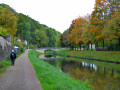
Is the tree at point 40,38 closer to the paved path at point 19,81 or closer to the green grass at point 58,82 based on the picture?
the green grass at point 58,82

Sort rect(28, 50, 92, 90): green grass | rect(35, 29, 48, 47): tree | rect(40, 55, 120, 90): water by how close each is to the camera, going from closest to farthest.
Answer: rect(28, 50, 92, 90): green grass < rect(40, 55, 120, 90): water < rect(35, 29, 48, 47): tree

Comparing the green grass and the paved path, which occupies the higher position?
the paved path

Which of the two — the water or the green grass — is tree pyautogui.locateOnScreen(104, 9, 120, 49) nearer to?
the water

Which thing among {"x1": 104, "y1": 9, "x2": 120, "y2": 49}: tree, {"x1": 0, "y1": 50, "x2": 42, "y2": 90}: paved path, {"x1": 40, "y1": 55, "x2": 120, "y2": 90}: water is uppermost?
{"x1": 104, "y1": 9, "x2": 120, "y2": 49}: tree

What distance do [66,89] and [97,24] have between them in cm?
2866

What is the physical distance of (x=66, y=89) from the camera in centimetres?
757

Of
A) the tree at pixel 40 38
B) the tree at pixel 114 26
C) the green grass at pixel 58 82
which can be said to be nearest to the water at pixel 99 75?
the green grass at pixel 58 82

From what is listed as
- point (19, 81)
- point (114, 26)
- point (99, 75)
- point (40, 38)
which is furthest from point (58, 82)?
point (40, 38)

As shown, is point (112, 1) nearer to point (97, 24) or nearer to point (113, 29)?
point (97, 24)

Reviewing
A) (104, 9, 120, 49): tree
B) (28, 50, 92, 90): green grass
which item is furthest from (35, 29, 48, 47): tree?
(28, 50, 92, 90): green grass

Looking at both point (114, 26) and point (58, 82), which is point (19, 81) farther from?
point (114, 26)

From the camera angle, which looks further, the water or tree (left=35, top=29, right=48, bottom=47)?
tree (left=35, top=29, right=48, bottom=47)

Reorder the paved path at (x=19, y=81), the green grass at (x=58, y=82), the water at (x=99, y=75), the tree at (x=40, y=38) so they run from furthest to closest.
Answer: the tree at (x=40, y=38), the water at (x=99, y=75), the green grass at (x=58, y=82), the paved path at (x=19, y=81)

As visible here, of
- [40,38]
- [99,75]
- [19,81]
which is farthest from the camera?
[40,38]
